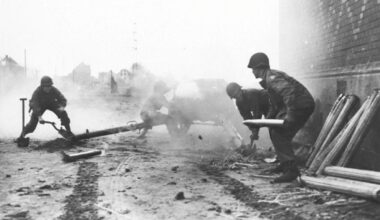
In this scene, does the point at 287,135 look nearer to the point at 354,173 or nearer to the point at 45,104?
the point at 354,173

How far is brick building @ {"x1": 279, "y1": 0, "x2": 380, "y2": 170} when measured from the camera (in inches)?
219

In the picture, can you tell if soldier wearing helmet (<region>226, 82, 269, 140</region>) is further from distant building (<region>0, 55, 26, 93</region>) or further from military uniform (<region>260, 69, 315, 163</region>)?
distant building (<region>0, 55, 26, 93</region>)

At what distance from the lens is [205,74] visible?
955 inches

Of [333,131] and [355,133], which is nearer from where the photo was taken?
[355,133]

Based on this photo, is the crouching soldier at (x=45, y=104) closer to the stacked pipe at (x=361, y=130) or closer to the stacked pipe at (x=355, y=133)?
the stacked pipe at (x=355, y=133)

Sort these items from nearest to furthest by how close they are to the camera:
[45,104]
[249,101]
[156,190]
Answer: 1. [156,190]
2. [249,101]
3. [45,104]

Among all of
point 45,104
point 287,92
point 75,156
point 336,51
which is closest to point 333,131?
point 287,92

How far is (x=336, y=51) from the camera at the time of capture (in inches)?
284

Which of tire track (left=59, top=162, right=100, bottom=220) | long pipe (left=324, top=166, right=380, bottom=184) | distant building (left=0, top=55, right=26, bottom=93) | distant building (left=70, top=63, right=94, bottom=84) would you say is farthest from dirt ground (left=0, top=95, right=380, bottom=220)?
distant building (left=70, top=63, right=94, bottom=84)

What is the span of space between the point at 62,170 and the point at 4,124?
981cm

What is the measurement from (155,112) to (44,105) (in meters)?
2.96

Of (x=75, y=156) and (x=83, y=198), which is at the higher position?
(x=75, y=156)

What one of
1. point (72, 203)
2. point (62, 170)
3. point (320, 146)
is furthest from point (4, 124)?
point (320, 146)

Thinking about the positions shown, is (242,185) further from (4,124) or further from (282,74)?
(4,124)
